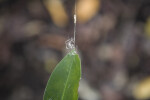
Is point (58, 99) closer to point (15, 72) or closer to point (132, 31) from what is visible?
point (15, 72)

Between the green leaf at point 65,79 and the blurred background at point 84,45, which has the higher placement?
the blurred background at point 84,45

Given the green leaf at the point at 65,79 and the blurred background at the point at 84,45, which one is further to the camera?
the blurred background at the point at 84,45

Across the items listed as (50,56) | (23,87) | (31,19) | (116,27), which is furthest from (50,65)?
(116,27)

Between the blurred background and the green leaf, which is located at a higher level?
the blurred background

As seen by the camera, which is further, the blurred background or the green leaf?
the blurred background
